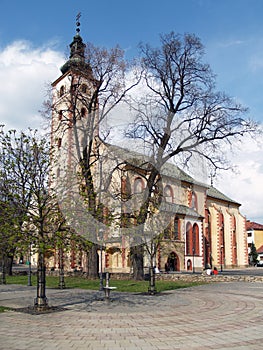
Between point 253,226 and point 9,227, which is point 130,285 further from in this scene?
point 253,226

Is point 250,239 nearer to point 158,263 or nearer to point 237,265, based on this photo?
point 237,265

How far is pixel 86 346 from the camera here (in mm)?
7488

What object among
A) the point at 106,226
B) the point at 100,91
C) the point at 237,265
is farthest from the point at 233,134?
the point at 237,265

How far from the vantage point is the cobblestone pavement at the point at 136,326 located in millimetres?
7707

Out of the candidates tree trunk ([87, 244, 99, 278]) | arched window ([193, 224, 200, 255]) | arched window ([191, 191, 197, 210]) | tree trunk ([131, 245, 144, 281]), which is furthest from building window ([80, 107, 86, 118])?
arched window ([191, 191, 197, 210])

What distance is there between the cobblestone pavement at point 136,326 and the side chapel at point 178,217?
766 cm

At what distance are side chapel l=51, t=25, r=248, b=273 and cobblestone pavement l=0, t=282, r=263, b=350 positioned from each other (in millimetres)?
7656

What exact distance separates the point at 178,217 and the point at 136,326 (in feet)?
116

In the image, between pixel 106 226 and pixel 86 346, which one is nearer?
pixel 86 346

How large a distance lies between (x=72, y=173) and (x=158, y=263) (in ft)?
94.2

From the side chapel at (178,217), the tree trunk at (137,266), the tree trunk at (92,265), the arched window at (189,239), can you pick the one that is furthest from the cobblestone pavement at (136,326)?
the arched window at (189,239)

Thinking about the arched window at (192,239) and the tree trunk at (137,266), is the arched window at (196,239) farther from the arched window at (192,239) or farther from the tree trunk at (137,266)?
the tree trunk at (137,266)

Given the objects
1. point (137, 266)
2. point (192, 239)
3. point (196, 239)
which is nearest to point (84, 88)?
point (137, 266)

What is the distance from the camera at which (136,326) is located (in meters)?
9.52
